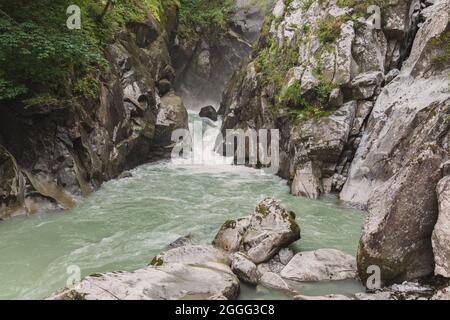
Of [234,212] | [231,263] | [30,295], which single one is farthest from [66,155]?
[231,263]

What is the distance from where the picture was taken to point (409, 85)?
44.7 ft

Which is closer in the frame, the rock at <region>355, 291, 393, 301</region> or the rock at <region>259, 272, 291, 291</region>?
the rock at <region>355, 291, 393, 301</region>

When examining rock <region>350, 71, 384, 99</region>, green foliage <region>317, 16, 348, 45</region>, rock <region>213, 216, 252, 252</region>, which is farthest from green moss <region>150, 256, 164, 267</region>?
green foliage <region>317, 16, 348, 45</region>

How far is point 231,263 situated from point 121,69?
44.7 feet

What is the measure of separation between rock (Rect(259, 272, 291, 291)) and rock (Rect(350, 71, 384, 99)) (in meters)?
10.0

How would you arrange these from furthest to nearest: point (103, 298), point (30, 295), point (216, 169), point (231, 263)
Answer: point (216, 169), point (231, 263), point (30, 295), point (103, 298)

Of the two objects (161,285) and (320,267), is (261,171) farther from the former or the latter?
(161,285)

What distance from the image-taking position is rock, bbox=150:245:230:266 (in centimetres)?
785

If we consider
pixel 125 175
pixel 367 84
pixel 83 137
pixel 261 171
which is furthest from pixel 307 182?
pixel 83 137

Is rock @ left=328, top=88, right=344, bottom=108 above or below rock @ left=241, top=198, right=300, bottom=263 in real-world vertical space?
above

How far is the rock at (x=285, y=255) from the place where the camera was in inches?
326

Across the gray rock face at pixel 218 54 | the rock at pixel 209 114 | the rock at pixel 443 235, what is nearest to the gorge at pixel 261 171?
the rock at pixel 443 235

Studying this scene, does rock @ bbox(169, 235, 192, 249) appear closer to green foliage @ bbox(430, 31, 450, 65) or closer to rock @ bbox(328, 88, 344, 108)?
rock @ bbox(328, 88, 344, 108)
